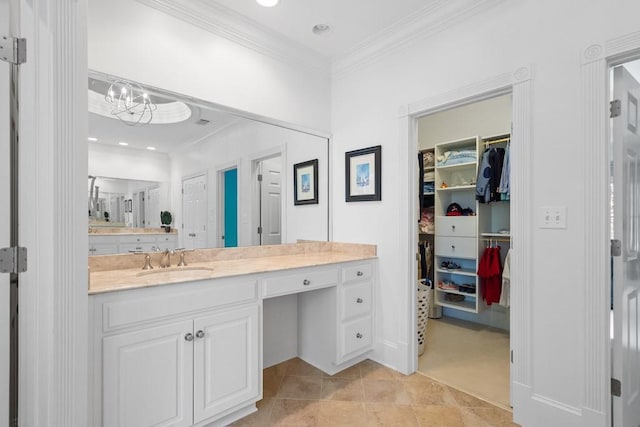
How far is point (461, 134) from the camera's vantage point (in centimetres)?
380

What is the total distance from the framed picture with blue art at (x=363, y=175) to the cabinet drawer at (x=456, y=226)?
1.38 m

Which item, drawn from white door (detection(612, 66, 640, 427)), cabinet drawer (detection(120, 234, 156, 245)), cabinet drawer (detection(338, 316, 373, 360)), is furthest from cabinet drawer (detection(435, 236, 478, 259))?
cabinet drawer (detection(120, 234, 156, 245))

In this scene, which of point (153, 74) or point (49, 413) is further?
point (153, 74)

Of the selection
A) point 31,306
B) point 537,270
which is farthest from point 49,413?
point 537,270

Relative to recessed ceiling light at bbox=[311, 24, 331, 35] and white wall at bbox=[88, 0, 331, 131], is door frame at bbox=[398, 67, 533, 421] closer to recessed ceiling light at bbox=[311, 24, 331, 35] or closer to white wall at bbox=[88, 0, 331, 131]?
recessed ceiling light at bbox=[311, 24, 331, 35]

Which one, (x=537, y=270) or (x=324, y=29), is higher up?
(x=324, y=29)

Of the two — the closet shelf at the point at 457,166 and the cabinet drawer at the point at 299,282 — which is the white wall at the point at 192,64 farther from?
the closet shelf at the point at 457,166

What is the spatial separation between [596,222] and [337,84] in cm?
221

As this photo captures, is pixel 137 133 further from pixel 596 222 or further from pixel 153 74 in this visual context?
pixel 596 222

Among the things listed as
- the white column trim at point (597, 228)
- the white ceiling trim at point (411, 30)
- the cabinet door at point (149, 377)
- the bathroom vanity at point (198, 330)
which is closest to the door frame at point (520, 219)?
the white column trim at point (597, 228)

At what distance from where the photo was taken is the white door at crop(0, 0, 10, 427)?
3.79ft

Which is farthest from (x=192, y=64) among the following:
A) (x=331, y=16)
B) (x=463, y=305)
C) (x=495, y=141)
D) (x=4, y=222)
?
(x=463, y=305)

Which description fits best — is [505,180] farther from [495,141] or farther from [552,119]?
[552,119]

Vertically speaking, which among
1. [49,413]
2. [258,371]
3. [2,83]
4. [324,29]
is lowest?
[258,371]
